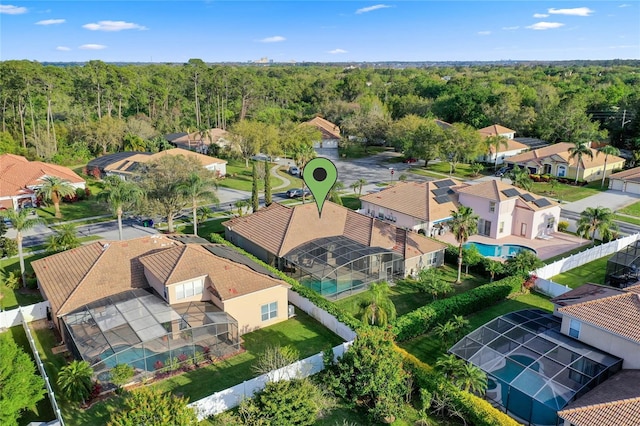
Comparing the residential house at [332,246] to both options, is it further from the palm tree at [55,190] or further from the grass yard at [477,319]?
the palm tree at [55,190]

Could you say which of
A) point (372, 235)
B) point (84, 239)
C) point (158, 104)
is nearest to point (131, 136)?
point (158, 104)

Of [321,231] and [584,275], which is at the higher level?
[321,231]

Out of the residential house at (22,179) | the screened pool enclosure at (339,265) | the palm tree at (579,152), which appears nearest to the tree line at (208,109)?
the palm tree at (579,152)

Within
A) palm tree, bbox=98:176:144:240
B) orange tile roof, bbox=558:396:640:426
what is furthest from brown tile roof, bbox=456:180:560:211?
palm tree, bbox=98:176:144:240

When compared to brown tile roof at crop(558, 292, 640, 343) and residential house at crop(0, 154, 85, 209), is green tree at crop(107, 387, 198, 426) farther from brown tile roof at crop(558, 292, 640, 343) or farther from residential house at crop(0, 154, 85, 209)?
residential house at crop(0, 154, 85, 209)

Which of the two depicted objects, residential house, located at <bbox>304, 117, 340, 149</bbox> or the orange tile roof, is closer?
the orange tile roof

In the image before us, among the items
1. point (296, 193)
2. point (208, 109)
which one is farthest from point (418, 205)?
point (208, 109)

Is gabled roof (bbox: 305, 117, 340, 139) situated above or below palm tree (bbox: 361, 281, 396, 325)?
above

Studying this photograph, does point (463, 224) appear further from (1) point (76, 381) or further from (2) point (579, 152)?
(2) point (579, 152)
